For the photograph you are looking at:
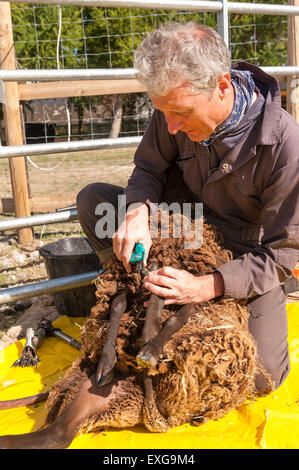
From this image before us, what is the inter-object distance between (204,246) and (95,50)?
738 inches

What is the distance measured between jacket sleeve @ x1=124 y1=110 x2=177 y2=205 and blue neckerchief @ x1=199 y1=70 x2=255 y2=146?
311 millimetres

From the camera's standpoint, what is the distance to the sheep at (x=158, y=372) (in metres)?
1.73

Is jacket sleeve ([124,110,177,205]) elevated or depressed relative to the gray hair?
depressed

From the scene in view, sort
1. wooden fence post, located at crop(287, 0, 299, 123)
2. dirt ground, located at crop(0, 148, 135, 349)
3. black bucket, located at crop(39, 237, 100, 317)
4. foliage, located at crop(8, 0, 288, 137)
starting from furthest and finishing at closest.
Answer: foliage, located at crop(8, 0, 288, 137) → wooden fence post, located at crop(287, 0, 299, 123) → dirt ground, located at crop(0, 148, 135, 349) → black bucket, located at crop(39, 237, 100, 317)

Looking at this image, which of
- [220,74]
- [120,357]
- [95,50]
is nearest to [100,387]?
[120,357]

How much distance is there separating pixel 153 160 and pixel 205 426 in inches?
52.5

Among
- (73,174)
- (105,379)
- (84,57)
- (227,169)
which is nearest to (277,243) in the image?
(227,169)

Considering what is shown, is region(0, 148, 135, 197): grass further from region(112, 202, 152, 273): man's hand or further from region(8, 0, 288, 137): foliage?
region(112, 202, 152, 273): man's hand

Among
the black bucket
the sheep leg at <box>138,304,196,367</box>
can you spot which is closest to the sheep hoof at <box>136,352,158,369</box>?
the sheep leg at <box>138,304,196,367</box>

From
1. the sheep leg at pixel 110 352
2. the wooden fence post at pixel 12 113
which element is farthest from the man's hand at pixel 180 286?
the wooden fence post at pixel 12 113

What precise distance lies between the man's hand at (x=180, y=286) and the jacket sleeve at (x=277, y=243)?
0.26 feet

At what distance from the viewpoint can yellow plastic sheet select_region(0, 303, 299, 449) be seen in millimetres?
1807

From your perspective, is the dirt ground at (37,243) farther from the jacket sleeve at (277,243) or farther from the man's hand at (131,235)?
the jacket sleeve at (277,243)

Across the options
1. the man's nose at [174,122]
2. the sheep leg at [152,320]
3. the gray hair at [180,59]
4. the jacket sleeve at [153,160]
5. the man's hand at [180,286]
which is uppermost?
the gray hair at [180,59]
